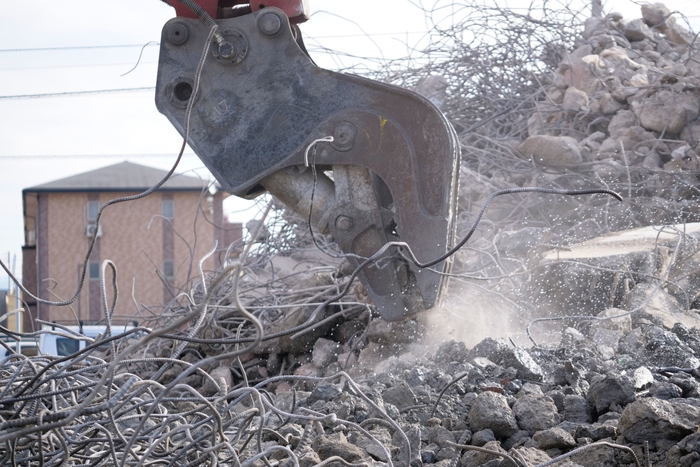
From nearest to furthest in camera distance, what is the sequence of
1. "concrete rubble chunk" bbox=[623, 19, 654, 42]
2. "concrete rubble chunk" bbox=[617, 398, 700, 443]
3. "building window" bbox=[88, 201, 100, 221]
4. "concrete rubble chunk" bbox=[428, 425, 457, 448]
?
"concrete rubble chunk" bbox=[617, 398, 700, 443], "concrete rubble chunk" bbox=[428, 425, 457, 448], "concrete rubble chunk" bbox=[623, 19, 654, 42], "building window" bbox=[88, 201, 100, 221]

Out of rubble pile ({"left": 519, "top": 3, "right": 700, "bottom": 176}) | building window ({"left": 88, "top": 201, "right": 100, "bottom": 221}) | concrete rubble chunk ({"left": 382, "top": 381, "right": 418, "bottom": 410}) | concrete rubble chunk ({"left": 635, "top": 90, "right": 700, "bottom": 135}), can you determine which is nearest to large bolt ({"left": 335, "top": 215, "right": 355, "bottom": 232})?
concrete rubble chunk ({"left": 382, "top": 381, "right": 418, "bottom": 410})

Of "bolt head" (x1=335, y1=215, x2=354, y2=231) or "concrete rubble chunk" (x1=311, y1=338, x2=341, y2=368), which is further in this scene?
"concrete rubble chunk" (x1=311, y1=338, x2=341, y2=368)

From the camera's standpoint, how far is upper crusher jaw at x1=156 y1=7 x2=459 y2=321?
2.95 metres

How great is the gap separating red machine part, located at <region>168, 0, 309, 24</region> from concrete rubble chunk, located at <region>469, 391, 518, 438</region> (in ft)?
5.31

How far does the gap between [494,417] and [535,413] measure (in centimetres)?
14

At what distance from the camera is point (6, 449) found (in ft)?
6.82

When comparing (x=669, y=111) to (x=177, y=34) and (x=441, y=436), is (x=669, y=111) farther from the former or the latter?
(x=441, y=436)

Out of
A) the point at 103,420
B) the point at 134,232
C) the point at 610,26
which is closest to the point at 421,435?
the point at 103,420

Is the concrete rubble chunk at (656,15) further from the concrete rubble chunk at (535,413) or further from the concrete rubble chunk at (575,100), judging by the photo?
the concrete rubble chunk at (535,413)

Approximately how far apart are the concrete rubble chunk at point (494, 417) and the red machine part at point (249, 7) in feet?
5.31

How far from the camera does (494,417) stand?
2.42m

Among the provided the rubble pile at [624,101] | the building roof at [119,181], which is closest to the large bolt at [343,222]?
the rubble pile at [624,101]

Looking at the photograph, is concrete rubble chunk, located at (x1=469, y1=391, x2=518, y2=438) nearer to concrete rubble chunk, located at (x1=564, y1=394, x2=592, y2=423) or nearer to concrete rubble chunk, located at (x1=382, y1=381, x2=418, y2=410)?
concrete rubble chunk, located at (x1=564, y1=394, x2=592, y2=423)

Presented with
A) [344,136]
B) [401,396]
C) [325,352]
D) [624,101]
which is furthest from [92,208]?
[401,396]
